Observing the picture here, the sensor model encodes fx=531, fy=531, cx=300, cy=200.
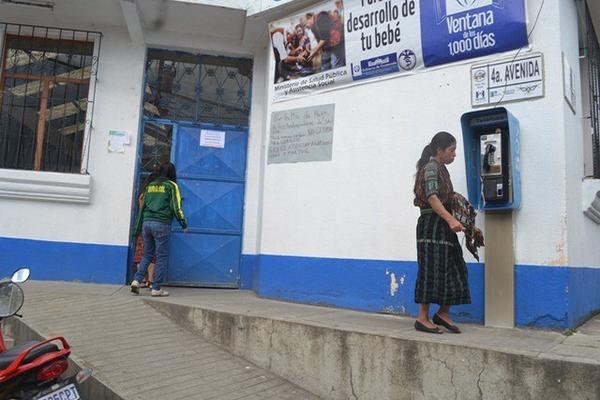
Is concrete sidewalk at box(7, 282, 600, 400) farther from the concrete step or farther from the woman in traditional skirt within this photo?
the woman in traditional skirt

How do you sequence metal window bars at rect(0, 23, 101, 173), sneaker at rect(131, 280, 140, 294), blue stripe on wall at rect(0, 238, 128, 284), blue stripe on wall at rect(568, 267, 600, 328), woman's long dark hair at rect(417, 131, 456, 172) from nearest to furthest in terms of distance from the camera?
woman's long dark hair at rect(417, 131, 456, 172) → blue stripe on wall at rect(568, 267, 600, 328) → sneaker at rect(131, 280, 140, 294) → blue stripe on wall at rect(0, 238, 128, 284) → metal window bars at rect(0, 23, 101, 173)

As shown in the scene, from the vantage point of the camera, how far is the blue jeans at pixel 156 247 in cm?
587

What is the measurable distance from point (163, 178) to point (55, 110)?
226 cm

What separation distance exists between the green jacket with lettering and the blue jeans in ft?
0.27

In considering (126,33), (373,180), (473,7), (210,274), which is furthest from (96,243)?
(473,7)

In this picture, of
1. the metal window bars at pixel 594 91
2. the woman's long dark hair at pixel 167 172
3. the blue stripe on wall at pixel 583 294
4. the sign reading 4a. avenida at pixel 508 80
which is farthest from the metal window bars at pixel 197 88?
the blue stripe on wall at pixel 583 294

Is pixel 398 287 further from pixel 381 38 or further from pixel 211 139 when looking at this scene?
pixel 211 139

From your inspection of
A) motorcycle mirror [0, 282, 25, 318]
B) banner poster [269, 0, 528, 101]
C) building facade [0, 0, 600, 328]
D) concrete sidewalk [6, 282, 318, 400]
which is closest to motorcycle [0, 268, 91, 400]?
motorcycle mirror [0, 282, 25, 318]

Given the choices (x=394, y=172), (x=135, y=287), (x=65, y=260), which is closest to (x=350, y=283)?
(x=394, y=172)

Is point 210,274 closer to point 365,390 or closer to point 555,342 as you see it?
point 365,390

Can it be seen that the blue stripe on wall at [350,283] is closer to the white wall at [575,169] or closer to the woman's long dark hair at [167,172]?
the white wall at [575,169]

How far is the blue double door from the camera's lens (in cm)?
709

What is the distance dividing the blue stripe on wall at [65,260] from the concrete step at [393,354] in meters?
1.82

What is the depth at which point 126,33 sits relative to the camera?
7223 mm
